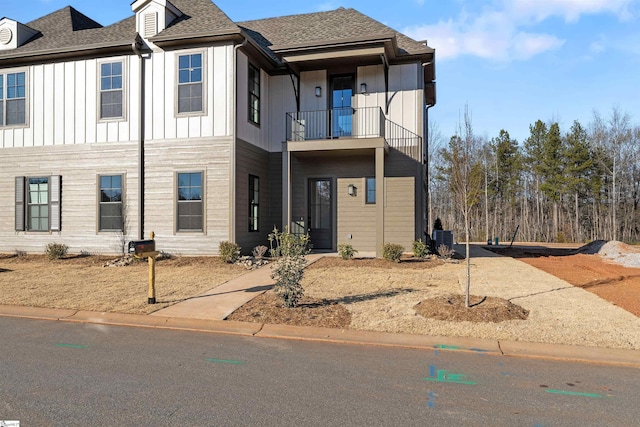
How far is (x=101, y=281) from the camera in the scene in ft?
30.1

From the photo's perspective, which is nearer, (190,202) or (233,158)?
(233,158)

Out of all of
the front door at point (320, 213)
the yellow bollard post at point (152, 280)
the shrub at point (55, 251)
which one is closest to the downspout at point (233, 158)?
the front door at point (320, 213)

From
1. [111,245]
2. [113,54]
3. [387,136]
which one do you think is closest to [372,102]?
[387,136]

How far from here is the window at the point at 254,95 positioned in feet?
42.5

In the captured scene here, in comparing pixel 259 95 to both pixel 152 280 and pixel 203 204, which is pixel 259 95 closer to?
pixel 203 204

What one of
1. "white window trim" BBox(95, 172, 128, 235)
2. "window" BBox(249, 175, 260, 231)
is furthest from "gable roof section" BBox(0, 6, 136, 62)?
"window" BBox(249, 175, 260, 231)

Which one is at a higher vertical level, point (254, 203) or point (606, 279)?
point (254, 203)

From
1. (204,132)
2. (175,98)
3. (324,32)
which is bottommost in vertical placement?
(204,132)

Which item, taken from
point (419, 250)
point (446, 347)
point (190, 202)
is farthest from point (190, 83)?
point (446, 347)

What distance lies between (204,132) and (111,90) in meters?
3.30

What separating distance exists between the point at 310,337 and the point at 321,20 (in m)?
12.8

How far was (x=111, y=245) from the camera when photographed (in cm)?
1283

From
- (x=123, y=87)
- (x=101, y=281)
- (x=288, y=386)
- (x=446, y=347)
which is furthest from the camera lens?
(x=123, y=87)

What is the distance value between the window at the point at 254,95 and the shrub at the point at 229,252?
3996mm
